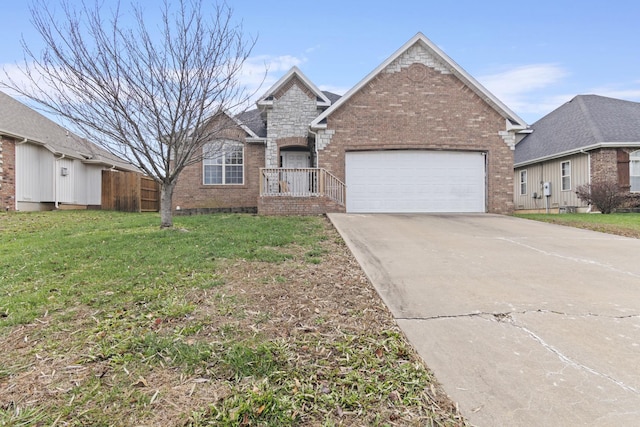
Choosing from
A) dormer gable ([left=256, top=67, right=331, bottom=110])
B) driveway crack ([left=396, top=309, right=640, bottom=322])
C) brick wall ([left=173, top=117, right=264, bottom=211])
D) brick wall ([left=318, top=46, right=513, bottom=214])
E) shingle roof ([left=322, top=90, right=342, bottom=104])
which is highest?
shingle roof ([left=322, top=90, right=342, bottom=104])

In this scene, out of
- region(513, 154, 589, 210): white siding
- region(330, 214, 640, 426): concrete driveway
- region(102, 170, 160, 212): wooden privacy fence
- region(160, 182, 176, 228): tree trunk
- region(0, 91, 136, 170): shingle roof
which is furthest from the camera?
region(102, 170, 160, 212): wooden privacy fence

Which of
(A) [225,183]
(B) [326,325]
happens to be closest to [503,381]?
(B) [326,325]

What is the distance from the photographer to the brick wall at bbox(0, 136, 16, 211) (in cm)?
1375

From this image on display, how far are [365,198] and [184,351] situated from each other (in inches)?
428

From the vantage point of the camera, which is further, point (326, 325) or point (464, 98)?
point (464, 98)

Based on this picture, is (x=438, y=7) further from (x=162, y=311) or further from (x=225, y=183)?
(x=162, y=311)

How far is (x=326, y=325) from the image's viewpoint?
3.18 m

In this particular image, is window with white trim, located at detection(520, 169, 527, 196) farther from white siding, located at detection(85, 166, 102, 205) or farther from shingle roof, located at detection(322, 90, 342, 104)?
white siding, located at detection(85, 166, 102, 205)

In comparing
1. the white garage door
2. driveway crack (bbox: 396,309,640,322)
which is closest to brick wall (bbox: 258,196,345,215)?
the white garage door

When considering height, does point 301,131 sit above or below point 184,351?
above

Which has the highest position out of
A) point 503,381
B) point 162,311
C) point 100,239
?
point 100,239

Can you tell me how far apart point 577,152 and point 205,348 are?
18684mm

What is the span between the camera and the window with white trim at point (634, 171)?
15.4 metres

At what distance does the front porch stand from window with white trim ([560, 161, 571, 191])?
1203 centimetres
